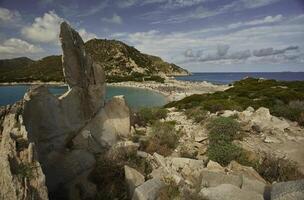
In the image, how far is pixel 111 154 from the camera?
1221cm

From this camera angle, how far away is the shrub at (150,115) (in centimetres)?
2028

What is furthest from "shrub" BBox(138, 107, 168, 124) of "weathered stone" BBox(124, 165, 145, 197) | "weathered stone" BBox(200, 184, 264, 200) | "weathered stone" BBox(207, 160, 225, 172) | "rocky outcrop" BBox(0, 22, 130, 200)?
"weathered stone" BBox(200, 184, 264, 200)

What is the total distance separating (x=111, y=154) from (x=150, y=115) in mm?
9768

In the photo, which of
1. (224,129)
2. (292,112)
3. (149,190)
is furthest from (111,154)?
(292,112)

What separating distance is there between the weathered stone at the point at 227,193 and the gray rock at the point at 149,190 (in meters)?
1.43

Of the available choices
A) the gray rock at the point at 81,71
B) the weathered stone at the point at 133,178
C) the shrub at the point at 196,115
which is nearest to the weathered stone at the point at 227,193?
the weathered stone at the point at 133,178

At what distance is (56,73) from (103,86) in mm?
122740

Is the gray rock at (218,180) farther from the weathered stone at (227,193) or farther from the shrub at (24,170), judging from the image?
the shrub at (24,170)

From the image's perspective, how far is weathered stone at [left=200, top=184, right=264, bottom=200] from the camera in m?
8.82

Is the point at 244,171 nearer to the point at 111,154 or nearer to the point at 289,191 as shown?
the point at 289,191

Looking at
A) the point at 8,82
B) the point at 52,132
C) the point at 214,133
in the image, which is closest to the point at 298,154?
the point at 214,133

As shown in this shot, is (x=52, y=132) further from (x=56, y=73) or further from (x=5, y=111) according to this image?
(x=56, y=73)

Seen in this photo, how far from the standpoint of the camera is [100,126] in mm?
13984

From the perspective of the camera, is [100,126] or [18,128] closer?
[18,128]
